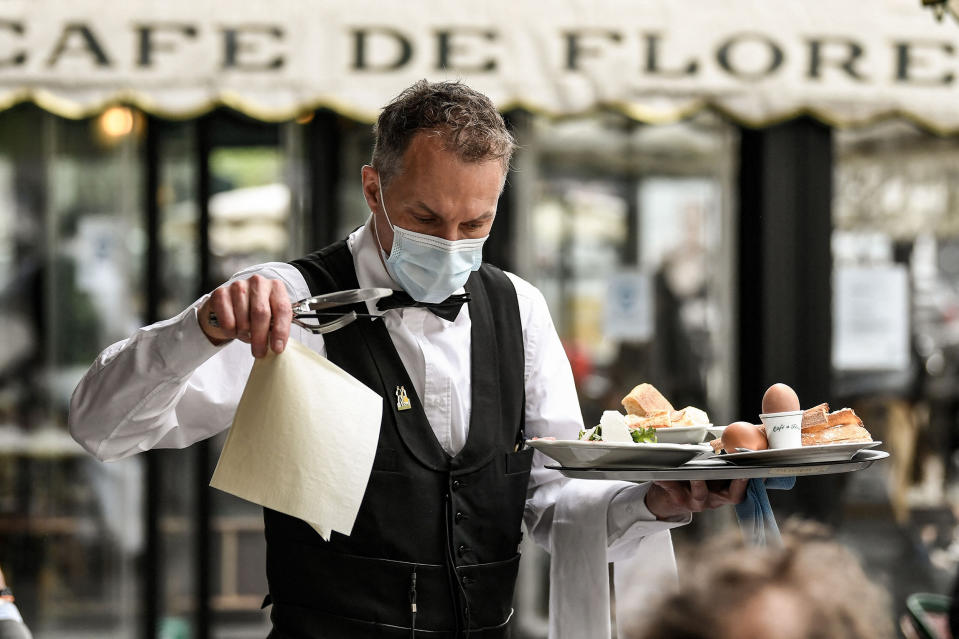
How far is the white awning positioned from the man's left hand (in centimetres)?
286

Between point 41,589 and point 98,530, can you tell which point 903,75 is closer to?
point 98,530

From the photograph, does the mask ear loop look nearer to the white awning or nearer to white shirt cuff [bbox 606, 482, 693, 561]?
white shirt cuff [bbox 606, 482, 693, 561]

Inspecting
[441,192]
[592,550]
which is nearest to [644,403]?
[592,550]

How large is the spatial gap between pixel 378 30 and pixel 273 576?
304 cm

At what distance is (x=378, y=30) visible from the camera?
4590 mm

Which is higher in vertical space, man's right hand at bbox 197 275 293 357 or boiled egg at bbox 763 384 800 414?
man's right hand at bbox 197 275 293 357

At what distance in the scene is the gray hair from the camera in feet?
6.49

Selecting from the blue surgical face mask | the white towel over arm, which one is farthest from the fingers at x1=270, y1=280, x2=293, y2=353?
the white towel over arm

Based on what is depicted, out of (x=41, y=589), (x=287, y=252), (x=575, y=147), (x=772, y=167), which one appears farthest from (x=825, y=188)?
(x=41, y=589)

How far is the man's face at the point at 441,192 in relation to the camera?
77.5 inches

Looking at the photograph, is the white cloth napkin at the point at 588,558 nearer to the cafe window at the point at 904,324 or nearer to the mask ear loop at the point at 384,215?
the mask ear loop at the point at 384,215

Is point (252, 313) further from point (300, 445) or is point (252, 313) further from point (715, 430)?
point (715, 430)

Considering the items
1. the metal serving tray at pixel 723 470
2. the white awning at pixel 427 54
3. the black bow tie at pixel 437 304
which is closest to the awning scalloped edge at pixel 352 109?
the white awning at pixel 427 54

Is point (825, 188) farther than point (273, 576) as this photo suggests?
Yes
